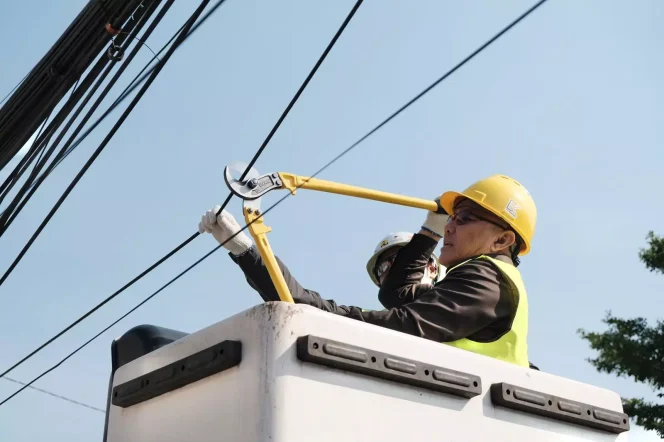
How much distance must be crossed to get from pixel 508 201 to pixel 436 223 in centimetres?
88

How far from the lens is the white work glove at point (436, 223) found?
4.71m

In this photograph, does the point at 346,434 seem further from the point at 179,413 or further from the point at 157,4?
the point at 157,4

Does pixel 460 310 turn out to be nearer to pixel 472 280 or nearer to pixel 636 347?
pixel 472 280

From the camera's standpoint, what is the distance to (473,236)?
3.83 meters

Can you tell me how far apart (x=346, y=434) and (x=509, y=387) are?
0.58 m

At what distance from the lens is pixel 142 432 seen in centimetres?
258

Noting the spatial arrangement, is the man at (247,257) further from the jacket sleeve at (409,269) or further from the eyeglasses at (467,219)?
the eyeglasses at (467,219)

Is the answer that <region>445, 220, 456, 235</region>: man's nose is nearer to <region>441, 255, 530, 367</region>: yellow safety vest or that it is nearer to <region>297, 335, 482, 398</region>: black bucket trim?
<region>441, 255, 530, 367</region>: yellow safety vest

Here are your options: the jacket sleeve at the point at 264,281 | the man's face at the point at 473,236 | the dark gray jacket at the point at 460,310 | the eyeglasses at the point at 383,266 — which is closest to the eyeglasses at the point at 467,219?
the man's face at the point at 473,236

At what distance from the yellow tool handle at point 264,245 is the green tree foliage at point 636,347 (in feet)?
51.0

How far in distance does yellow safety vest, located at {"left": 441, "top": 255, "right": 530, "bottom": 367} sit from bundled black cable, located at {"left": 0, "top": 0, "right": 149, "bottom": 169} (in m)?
2.51

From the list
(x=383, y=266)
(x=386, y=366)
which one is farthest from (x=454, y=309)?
(x=383, y=266)

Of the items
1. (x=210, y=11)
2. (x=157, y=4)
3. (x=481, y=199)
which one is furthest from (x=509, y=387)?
(x=157, y=4)

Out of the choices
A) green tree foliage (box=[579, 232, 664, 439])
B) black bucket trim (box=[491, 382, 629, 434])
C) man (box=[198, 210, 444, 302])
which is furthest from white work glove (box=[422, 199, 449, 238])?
green tree foliage (box=[579, 232, 664, 439])
